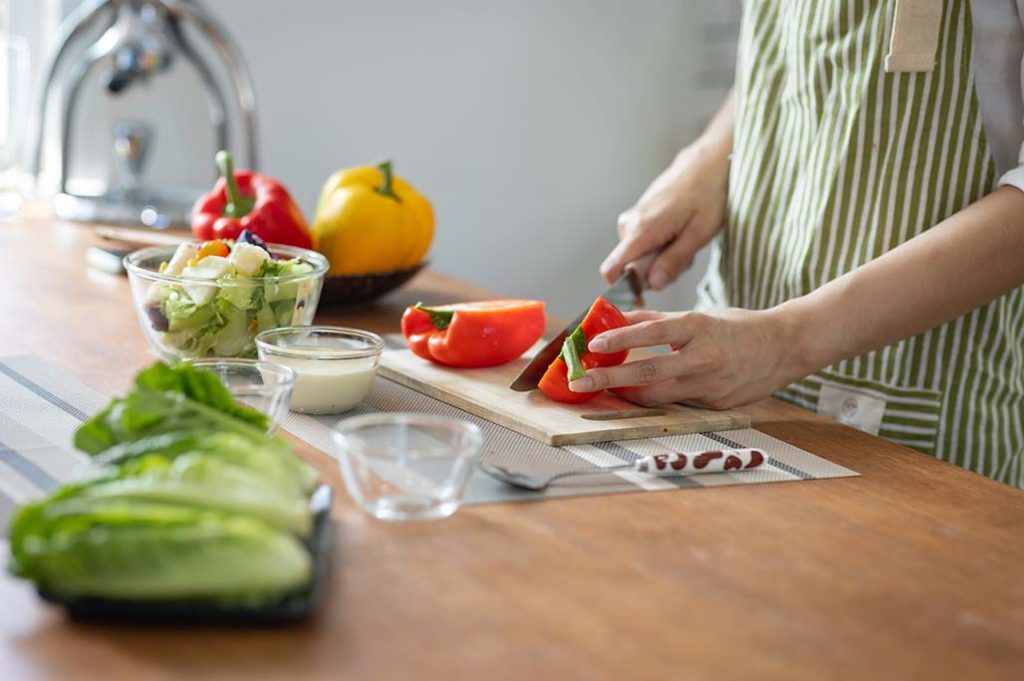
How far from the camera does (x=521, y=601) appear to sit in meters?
0.78

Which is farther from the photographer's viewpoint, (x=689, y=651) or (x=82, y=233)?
(x=82, y=233)

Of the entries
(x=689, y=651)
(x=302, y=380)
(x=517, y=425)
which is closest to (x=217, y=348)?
(x=302, y=380)

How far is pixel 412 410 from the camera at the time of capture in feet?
4.00

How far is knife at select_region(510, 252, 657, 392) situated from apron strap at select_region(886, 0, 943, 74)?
407mm

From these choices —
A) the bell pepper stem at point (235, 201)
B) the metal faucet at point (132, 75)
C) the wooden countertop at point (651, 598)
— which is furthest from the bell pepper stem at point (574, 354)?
the metal faucet at point (132, 75)

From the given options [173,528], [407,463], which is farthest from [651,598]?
[173,528]

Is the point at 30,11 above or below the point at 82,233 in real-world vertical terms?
above

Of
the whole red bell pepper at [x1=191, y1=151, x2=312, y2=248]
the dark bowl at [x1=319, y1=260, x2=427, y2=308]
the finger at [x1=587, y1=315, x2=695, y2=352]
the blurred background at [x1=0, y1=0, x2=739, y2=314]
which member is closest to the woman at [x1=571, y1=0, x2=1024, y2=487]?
the finger at [x1=587, y1=315, x2=695, y2=352]

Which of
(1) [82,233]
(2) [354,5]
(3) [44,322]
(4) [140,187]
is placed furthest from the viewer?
(2) [354,5]

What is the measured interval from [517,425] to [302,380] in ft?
0.66

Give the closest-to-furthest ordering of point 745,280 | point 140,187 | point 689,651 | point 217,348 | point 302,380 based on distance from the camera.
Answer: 1. point 689,651
2. point 302,380
3. point 217,348
4. point 745,280
5. point 140,187

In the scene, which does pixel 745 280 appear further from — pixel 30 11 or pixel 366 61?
pixel 30 11

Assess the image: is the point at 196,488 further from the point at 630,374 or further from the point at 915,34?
the point at 915,34

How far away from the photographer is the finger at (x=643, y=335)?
118 cm
